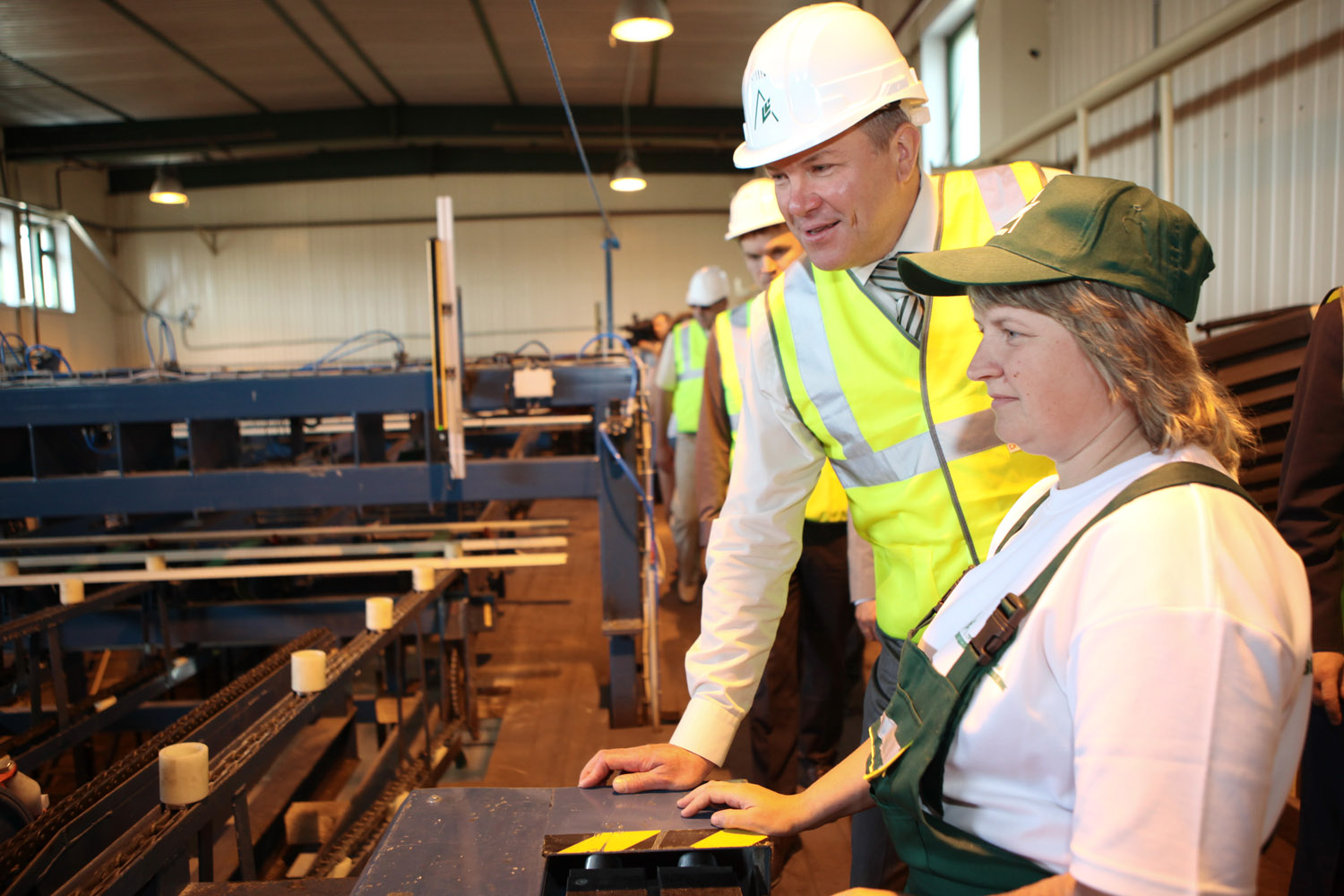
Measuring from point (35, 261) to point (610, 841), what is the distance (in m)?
12.4

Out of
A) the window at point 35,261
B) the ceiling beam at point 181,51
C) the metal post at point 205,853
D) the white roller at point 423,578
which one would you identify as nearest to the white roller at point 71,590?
the white roller at point 423,578

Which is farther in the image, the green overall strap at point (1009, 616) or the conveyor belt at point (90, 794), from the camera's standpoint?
the conveyor belt at point (90, 794)

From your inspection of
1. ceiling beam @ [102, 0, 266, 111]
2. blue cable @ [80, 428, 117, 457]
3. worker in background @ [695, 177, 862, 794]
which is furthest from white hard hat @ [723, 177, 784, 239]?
ceiling beam @ [102, 0, 266, 111]

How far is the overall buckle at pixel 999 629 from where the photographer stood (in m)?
0.62

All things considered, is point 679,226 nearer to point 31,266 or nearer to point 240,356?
point 240,356

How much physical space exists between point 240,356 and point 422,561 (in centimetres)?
1107

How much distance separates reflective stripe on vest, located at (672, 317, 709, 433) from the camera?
13.8ft

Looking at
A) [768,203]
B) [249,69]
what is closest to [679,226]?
[249,69]

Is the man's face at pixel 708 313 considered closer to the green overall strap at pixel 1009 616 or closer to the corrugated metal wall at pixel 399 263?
the green overall strap at pixel 1009 616

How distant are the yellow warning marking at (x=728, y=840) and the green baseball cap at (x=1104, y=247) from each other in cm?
55

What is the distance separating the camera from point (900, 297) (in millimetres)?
1104

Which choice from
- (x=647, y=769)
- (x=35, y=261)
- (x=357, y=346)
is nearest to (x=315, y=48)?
(x=357, y=346)

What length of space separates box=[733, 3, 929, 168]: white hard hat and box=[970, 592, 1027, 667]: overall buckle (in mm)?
692

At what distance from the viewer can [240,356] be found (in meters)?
11.9
